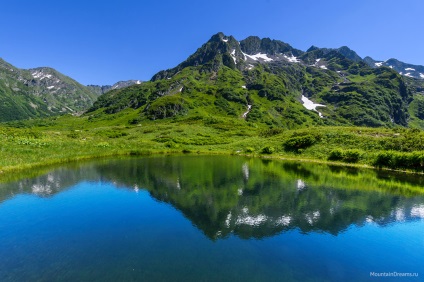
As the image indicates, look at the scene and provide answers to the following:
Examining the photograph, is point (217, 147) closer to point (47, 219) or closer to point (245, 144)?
point (245, 144)

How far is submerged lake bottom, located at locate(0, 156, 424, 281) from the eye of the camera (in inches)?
750

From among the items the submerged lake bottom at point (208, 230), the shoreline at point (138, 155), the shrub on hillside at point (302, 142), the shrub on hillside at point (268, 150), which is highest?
the shrub on hillside at point (302, 142)

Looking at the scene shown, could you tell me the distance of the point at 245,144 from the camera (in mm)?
108000

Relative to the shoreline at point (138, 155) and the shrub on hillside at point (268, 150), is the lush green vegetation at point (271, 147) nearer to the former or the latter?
the shrub on hillside at point (268, 150)

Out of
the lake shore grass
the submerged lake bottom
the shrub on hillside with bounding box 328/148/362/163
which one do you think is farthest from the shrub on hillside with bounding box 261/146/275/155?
the submerged lake bottom

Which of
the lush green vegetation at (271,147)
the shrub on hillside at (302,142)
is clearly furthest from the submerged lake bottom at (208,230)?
the shrub on hillside at (302,142)

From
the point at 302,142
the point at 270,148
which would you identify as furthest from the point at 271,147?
the point at 302,142

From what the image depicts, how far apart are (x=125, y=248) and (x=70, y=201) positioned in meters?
18.1

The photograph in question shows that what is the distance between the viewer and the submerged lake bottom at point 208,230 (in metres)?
19.0

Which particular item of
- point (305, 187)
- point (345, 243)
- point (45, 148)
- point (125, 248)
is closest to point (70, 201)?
point (125, 248)

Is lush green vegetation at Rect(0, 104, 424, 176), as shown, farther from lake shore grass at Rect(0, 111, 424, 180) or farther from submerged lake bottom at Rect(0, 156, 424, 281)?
submerged lake bottom at Rect(0, 156, 424, 281)

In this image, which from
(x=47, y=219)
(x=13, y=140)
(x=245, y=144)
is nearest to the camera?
(x=47, y=219)

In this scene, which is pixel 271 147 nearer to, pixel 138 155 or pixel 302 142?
pixel 302 142

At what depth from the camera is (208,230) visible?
26422 millimetres
